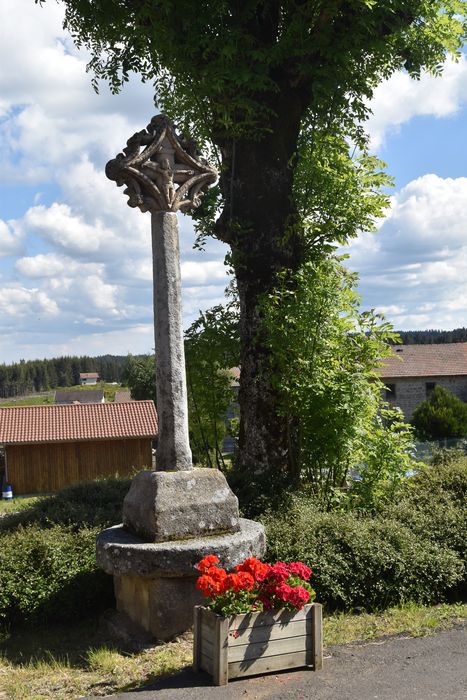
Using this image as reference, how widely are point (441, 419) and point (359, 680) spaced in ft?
95.1

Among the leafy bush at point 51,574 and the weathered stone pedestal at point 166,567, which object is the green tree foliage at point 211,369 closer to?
the leafy bush at point 51,574

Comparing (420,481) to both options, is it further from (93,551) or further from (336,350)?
(93,551)

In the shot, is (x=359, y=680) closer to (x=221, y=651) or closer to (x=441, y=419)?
(x=221, y=651)

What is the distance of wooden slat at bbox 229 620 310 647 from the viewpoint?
212 inches

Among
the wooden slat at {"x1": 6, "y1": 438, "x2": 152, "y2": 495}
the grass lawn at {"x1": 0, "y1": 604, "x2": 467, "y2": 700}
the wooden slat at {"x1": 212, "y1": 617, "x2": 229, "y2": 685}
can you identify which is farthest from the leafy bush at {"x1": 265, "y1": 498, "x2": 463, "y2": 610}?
the wooden slat at {"x1": 6, "y1": 438, "x2": 152, "y2": 495}

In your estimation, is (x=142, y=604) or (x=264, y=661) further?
(x=142, y=604)

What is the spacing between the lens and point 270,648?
18.2 feet

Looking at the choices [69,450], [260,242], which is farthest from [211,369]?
[69,450]

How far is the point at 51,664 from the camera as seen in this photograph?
603 centimetres

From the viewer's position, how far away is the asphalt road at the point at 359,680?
516 cm

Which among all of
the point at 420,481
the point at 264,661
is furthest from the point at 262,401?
the point at 264,661

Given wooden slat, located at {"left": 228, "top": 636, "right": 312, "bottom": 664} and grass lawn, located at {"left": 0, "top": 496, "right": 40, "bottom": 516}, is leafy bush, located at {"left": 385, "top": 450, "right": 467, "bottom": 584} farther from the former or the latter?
grass lawn, located at {"left": 0, "top": 496, "right": 40, "bottom": 516}

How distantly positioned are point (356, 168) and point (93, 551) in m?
6.84

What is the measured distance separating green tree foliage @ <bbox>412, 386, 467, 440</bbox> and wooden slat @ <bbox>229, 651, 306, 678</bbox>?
28.7m
